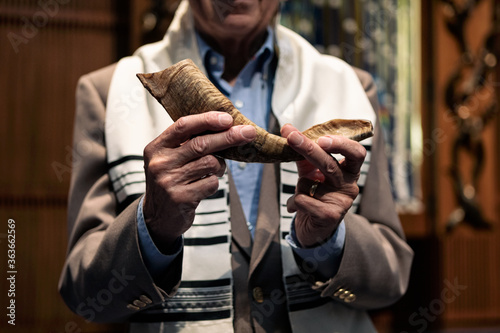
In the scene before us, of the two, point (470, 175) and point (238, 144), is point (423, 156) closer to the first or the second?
point (470, 175)

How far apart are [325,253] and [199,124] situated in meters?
0.40

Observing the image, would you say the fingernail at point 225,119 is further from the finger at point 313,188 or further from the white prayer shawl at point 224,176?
the white prayer shawl at point 224,176

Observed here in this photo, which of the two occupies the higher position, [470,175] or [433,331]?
[470,175]

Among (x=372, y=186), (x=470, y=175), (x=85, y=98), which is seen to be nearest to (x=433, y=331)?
(x=470, y=175)

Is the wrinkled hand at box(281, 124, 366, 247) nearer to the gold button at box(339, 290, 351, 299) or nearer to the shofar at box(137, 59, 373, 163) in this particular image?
the shofar at box(137, 59, 373, 163)

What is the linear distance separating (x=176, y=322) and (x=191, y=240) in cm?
17

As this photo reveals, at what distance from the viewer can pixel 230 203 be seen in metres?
1.21

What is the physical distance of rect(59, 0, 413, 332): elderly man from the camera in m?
0.94

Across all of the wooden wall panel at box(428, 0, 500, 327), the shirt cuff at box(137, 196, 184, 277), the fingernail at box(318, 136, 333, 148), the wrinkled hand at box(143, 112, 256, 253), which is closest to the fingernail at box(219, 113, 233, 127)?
the wrinkled hand at box(143, 112, 256, 253)

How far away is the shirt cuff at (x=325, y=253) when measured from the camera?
3.55ft

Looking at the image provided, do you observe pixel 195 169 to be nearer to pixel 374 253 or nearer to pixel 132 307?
pixel 132 307

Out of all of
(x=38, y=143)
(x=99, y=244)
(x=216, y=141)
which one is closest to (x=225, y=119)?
(x=216, y=141)

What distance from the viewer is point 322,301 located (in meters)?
1.21

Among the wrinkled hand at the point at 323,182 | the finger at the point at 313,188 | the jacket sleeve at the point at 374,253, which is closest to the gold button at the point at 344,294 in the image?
the jacket sleeve at the point at 374,253
